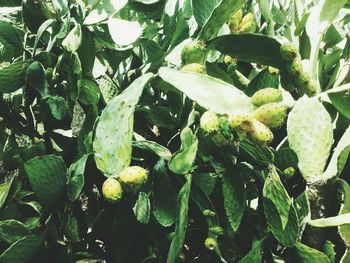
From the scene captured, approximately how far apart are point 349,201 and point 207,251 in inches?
12.0

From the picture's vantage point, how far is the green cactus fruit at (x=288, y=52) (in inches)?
30.9

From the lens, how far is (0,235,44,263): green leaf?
74cm

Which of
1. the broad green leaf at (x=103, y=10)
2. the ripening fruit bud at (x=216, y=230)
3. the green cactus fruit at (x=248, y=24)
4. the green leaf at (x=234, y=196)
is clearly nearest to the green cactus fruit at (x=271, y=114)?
the green leaf at (x=234, y=196)

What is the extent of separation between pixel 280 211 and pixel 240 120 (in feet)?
0.56

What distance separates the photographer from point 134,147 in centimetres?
81

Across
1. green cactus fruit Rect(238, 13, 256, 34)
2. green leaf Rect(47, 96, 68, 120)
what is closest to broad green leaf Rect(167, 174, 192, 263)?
green leaf Rect(47, 96, 68, 120)

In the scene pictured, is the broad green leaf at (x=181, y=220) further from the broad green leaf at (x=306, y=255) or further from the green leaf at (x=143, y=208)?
the broad green leaf at (x=306, y=255)

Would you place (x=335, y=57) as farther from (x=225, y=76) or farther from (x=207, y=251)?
(x=207, y=251)

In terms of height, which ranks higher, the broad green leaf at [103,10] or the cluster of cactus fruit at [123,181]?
the broad green leaf at [103,10]

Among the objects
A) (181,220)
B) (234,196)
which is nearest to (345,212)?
(234,196)

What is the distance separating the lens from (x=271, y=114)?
0.72 metres

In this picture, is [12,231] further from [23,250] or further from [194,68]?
[194,68]

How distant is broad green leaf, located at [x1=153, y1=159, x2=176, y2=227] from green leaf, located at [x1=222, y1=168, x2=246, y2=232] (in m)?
0.10

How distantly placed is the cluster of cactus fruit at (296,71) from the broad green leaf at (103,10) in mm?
413
